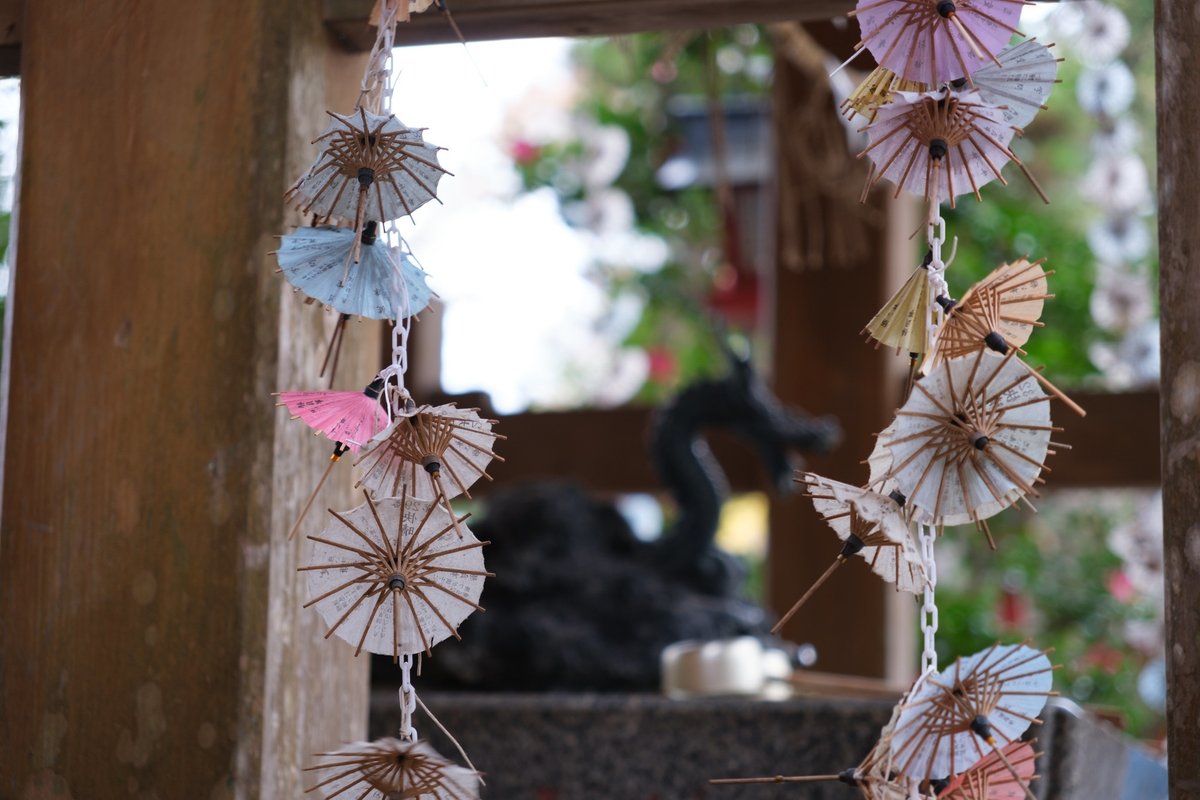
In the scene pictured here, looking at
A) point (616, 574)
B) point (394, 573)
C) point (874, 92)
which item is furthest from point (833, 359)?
point (394, 573)

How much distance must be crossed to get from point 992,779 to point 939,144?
332 mm

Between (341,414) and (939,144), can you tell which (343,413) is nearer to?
(341,414)

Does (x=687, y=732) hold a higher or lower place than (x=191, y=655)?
lower

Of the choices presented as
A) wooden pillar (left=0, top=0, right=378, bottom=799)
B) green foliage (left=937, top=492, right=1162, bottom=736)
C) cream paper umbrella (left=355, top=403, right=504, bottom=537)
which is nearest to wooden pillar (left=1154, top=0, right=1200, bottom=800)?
cream paper umbrella (left=355, top=403, right=504, bottom=537)

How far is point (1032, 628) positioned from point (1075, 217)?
1.13m

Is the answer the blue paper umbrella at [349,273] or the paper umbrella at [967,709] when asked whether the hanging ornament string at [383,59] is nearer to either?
the blue paper umbrella at [349,273]

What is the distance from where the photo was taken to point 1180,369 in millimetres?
735

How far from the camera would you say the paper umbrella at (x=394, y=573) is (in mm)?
722

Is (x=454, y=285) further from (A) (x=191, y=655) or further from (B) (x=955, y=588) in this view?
(A) (x=191, y=655)

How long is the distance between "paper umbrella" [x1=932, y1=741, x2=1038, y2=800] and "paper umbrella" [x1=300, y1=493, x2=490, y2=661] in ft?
0.88

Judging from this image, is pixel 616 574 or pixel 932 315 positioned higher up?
pixel 932 315

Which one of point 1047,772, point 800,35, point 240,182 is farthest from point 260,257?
point 800,35

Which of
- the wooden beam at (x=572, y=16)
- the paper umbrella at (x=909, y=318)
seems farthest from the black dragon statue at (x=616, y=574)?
the paper umbrella at (x=909, y=318)

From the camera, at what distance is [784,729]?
1368 millimetres
